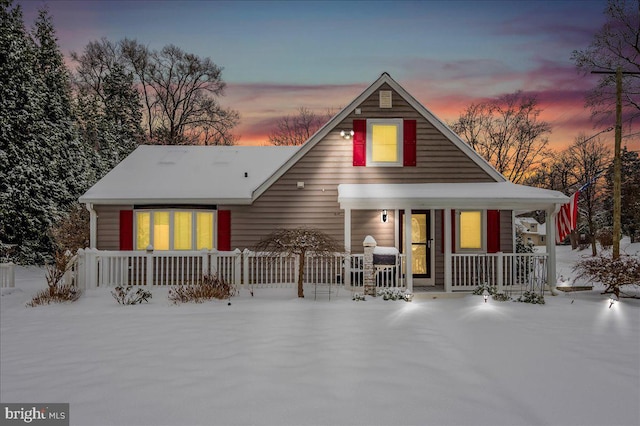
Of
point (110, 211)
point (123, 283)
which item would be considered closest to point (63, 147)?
point (110, 211)

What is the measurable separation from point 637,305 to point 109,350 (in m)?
11.7

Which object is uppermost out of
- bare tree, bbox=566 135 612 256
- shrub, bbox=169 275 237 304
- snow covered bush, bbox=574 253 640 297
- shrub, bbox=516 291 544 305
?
bare tree, bbox=566 135 612 256

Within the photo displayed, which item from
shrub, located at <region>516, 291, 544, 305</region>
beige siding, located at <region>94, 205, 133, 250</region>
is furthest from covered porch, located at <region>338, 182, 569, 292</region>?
beige siding, located at <region>94, 205, 133, 250</region>

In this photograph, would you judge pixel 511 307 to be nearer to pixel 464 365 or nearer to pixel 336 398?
pixel 464 365

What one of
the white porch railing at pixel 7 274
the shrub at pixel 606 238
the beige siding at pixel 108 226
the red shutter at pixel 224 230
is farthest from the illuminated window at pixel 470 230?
the shrub at pixel 606 238

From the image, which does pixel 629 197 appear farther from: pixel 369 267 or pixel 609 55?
pixel 369 267

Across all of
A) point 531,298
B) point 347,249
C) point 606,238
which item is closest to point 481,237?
point 531,298

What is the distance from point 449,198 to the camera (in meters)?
10.7

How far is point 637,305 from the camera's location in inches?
389

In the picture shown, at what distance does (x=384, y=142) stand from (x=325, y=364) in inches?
341

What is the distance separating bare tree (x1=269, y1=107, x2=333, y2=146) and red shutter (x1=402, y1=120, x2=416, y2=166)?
67.3 ft

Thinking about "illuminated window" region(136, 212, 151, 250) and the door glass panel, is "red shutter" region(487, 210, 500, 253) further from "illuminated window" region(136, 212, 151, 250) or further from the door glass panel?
"illuminated window" region(136, 212, 151, 250)

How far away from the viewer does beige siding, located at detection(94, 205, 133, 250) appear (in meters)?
12.8

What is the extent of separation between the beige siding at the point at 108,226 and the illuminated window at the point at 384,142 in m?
7.95
